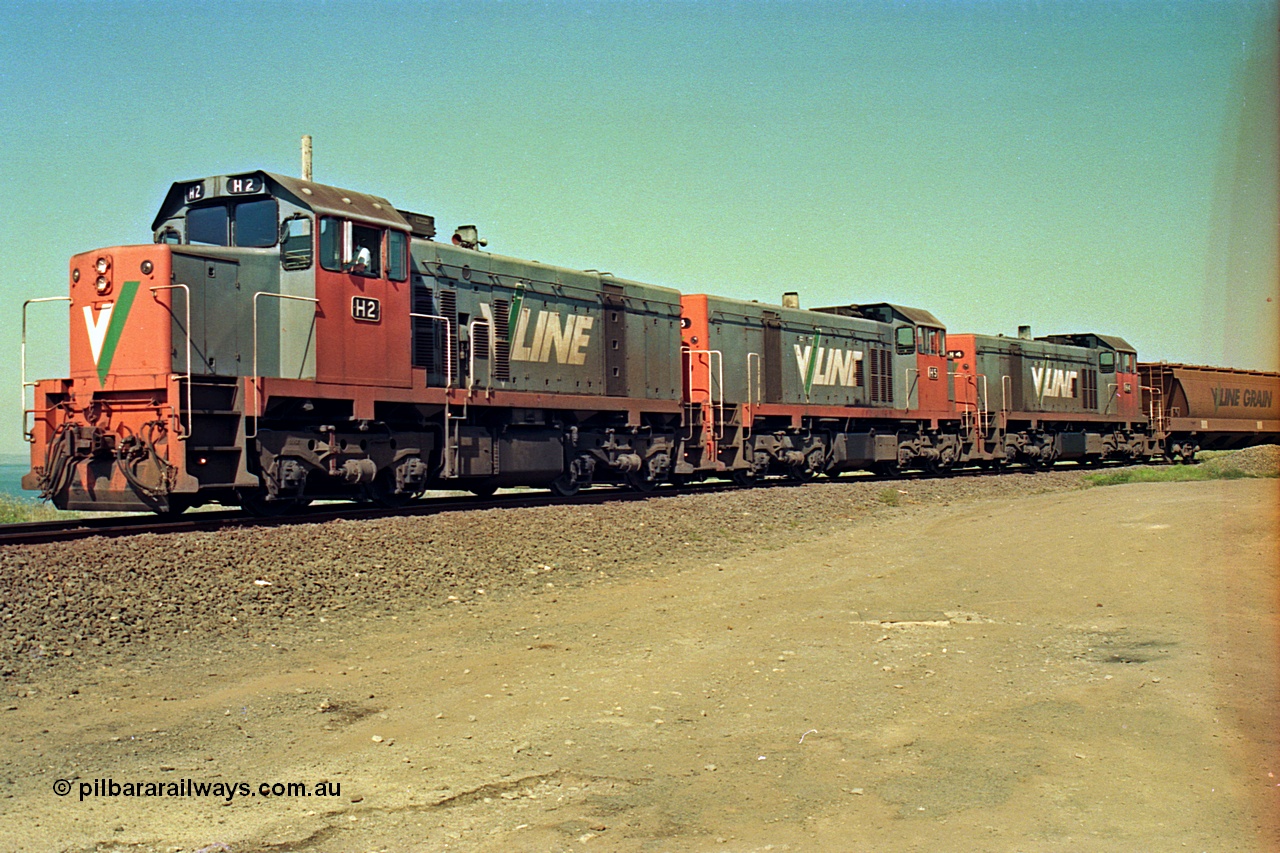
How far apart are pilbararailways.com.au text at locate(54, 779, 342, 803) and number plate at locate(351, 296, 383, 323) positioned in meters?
8.51

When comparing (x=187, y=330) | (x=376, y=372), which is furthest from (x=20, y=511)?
(x=187, y=330)

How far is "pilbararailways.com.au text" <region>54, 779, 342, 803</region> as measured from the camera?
4699 millimetres

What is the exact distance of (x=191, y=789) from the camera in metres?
4.77

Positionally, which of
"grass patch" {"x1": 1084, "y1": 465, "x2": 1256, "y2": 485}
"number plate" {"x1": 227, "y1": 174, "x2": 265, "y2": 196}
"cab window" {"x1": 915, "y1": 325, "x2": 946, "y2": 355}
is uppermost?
"number plate" {"x1": 227, "y1": 174, "x2": 265, "y2": 196}

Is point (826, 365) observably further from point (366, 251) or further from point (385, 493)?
point (366, 251)

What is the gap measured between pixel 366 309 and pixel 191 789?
882 centimetres

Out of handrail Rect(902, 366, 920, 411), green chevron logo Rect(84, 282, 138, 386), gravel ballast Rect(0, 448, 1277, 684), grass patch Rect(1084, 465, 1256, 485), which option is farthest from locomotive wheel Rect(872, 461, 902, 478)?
green chevron logo Rect(84, 282, 138, 386)

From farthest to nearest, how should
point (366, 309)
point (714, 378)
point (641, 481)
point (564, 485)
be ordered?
point (714, 378)
point (641, 481)
point (564, 485)
point (366, 309)

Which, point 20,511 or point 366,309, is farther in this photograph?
point 20,511

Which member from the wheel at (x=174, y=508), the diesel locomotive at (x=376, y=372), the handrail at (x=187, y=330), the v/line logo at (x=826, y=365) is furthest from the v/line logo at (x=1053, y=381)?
the handrail at (x=187, y=330)

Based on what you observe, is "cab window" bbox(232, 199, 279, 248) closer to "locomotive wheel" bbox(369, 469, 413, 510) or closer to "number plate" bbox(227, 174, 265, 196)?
"number plate" bbox(227, 174, 265, 196)

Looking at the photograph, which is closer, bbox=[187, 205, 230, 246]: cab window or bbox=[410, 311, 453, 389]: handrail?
bbox=[187, 205, 230, 246]: cab window

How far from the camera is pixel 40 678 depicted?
645cm

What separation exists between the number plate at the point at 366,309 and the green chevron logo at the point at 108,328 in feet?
7.79
